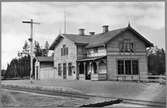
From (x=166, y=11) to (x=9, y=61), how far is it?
5.19 metres

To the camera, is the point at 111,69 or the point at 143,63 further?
the point at 111,69

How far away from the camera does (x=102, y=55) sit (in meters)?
15.2

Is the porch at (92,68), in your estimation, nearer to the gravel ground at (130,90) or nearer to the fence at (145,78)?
the fence at (145,78)

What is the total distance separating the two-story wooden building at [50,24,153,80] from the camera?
37.3 ft

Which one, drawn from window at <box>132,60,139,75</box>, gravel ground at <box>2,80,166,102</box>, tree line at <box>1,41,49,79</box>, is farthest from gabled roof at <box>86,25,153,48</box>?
tree line at <box>1,41,49,79</box>

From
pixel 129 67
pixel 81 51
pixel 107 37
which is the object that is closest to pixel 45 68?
pixel 81 51

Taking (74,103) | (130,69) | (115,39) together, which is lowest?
(74,103)

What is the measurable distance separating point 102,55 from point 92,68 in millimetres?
1761

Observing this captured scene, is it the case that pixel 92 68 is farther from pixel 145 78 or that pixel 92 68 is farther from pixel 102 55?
pixel 145 78

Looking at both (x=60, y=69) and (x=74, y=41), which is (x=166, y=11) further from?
(x=60, y=69)

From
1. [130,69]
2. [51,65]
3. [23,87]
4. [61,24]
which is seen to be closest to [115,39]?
[130,69]

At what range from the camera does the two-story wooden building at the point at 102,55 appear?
1138 centimetres

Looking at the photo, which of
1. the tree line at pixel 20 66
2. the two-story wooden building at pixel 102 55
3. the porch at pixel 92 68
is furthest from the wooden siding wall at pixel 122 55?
the tree line at pixel 20 66

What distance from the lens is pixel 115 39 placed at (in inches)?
510
